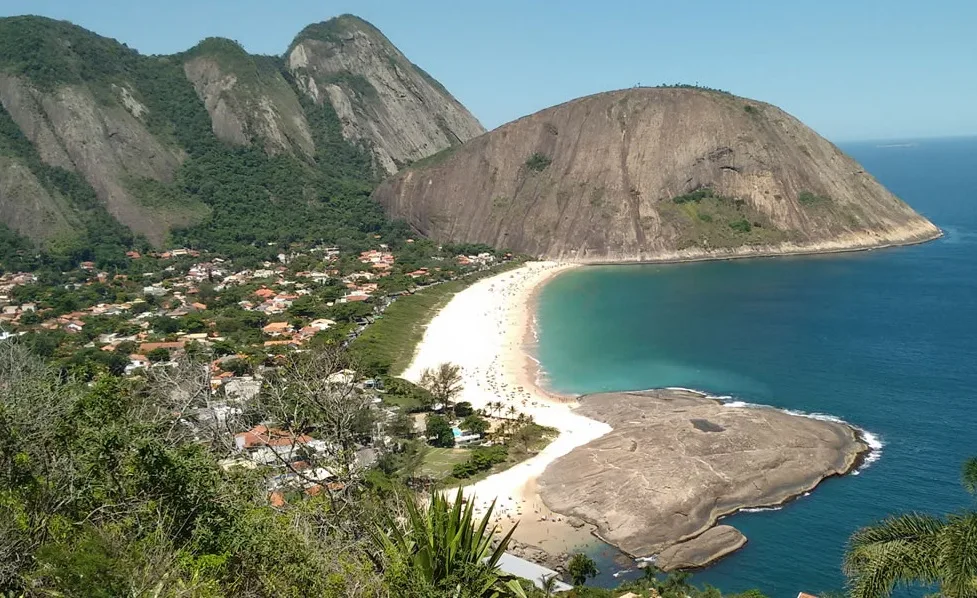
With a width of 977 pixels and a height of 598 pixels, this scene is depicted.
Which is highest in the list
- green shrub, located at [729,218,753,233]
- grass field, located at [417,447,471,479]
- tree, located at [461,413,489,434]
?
green shrub, located at [729,218,753,233]

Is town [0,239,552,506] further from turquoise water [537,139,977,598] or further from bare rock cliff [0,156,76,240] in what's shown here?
bare rock cliff [0,156,76,240]

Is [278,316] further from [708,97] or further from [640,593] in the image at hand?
[708,97]

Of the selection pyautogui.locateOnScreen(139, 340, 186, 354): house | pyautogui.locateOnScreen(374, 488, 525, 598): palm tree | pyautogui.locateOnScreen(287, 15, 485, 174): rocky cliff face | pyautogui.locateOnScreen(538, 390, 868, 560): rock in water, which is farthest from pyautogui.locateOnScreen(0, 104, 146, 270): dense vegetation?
pyautogui.locateOnScreen(374, 488, 525, 598): palm tree

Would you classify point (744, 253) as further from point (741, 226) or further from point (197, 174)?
point (197, 174)

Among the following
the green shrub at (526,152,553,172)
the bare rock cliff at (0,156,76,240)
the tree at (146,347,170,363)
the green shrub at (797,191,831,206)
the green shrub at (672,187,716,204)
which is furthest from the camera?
the green shrub at (526,152,553,172)

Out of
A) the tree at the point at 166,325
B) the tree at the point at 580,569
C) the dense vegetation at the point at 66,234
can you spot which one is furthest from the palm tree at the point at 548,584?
the dense vegetation at the point at 66,234

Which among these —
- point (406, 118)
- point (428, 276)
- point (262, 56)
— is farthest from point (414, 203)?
point (262, 56)

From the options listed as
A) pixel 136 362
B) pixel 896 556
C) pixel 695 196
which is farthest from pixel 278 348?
pixel 695 196
